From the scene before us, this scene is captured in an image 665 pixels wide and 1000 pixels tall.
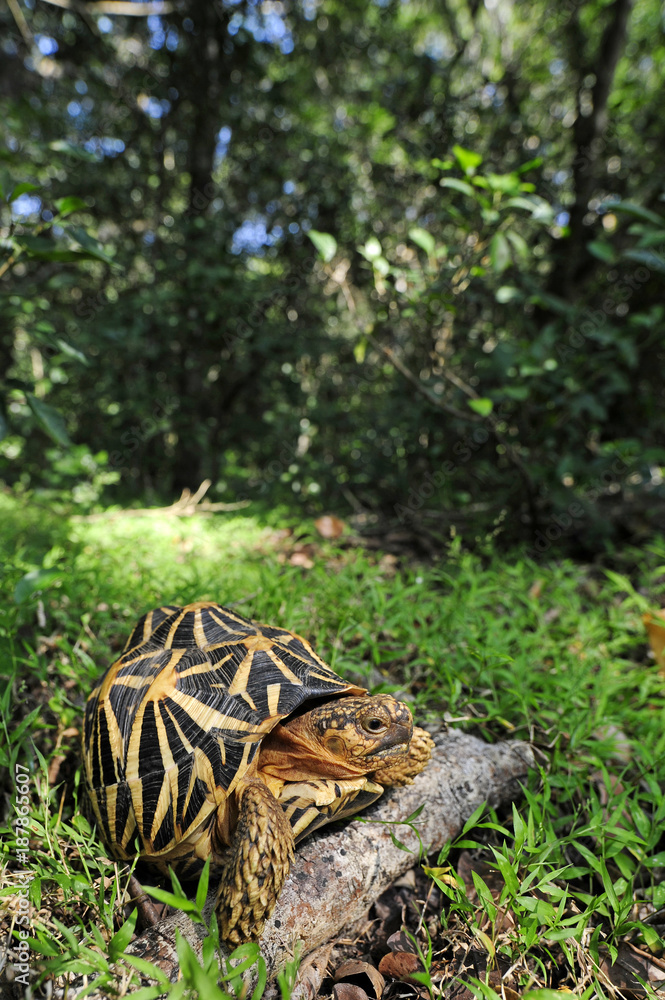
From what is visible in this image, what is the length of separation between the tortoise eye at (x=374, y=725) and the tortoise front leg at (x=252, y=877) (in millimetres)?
297

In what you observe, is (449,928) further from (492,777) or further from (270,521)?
(270,521)

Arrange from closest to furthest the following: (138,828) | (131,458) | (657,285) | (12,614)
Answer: (138,828) < (12,614) < (657,285) < (131,458)

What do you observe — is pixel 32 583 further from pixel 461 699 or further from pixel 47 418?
pixel 461 699

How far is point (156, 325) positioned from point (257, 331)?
0.99 m

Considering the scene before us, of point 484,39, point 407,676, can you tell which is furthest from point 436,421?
point 484,39

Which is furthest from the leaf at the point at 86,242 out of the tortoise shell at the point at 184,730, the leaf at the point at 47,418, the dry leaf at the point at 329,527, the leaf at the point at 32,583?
the dry leaf at the point at 329,527

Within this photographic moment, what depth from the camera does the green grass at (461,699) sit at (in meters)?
1.22

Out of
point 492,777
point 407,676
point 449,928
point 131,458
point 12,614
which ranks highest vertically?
point 131,458

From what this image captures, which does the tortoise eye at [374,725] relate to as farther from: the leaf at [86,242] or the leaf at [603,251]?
the leaf at [603,251]

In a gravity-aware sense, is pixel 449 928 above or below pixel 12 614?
below

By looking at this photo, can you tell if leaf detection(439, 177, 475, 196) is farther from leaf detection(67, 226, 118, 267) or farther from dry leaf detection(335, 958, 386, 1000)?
dry leaf detection(335, 958, 386, 1000)

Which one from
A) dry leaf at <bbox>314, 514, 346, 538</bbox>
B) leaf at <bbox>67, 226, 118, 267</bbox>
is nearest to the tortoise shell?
leaf at <bbox>67, 226, 118, 267</bbox>

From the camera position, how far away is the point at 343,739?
1.28 metres

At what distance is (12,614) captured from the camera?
6.30ft
